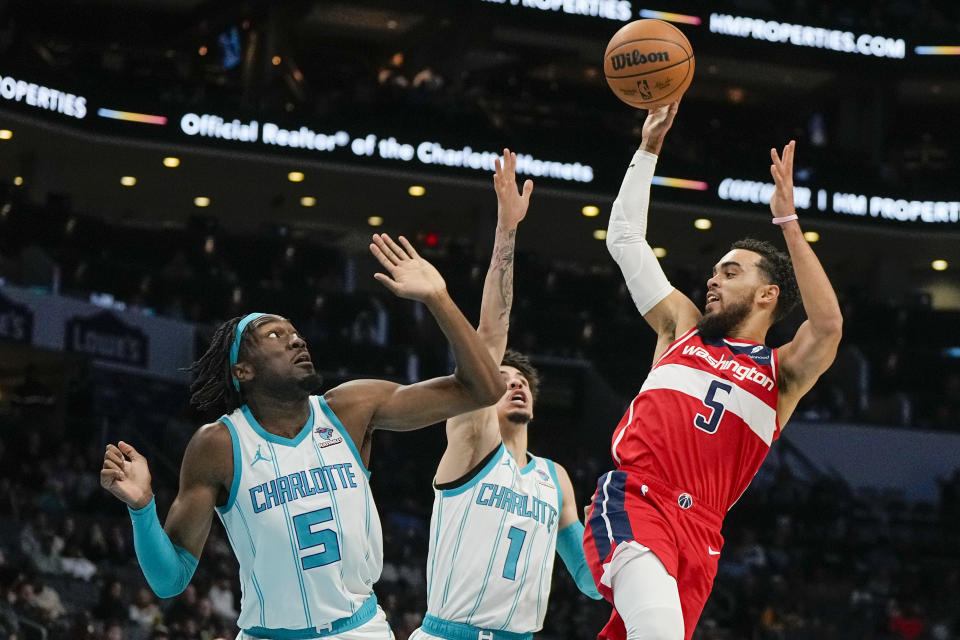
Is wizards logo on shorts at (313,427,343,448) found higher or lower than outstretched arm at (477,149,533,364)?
lower

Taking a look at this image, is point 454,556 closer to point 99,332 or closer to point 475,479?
point 475,479

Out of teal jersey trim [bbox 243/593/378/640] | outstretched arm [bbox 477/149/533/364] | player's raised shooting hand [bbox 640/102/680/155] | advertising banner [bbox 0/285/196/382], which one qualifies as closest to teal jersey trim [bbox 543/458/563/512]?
outstretched arm [bbox 477/149/533/364]

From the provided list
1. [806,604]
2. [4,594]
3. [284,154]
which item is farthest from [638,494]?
[284,154]

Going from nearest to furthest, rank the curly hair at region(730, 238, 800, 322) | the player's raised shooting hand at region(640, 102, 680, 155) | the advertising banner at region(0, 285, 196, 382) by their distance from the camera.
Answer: the curly hair at region(730, 238, 800, 322)
the player's raised shooting hand at region(640, 102, 680, 155)
the advertising banner at region(0, 285, 196, 382)

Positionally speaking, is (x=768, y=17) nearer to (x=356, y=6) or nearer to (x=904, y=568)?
(x=356, y=6)

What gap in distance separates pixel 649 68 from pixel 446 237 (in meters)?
22.8

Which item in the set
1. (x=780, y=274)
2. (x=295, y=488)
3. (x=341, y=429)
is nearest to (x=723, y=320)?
(x=780, y=274)

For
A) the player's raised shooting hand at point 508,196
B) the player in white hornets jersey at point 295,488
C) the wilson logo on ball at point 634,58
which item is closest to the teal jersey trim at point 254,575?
the player in white hornets jersey at point 295,488

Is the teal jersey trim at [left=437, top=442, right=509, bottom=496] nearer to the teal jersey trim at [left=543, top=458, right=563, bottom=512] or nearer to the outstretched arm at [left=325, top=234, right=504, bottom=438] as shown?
the teal jersey trim at [left=543, top=458, right=563, bottom=512]

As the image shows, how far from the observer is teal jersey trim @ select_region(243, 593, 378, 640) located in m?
5.42

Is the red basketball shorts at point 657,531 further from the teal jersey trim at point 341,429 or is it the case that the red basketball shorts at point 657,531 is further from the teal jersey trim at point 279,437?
the teal jersey trim at point 279,437

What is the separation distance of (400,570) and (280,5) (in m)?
16.2

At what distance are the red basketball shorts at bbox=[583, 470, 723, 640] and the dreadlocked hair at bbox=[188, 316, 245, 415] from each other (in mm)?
1718

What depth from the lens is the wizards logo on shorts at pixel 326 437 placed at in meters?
5.58
